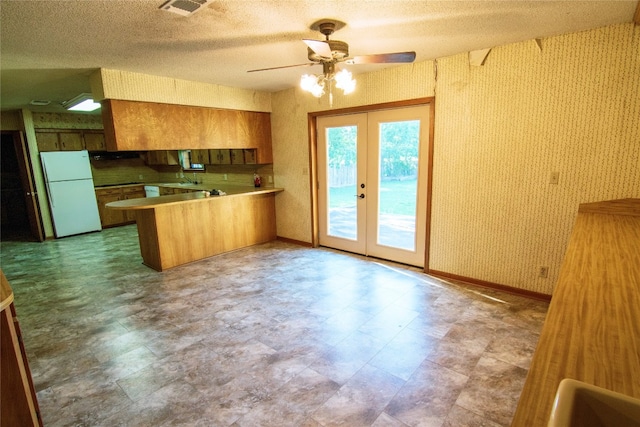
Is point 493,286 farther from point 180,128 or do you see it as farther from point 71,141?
point 71,141

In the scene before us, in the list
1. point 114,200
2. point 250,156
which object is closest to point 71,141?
point 114,200

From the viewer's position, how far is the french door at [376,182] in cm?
398

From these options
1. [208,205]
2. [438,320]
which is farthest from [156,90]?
[438,320]

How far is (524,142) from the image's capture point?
10.2 feet

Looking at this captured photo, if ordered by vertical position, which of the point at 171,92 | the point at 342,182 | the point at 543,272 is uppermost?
the point at 171,92

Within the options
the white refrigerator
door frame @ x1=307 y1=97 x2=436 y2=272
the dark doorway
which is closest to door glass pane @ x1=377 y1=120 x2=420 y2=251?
door frame @ x1=307 y1=97 x2=436 y2=272

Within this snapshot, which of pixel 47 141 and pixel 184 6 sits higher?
pixel 184 6

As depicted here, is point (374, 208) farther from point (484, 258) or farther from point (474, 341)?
point (474, 341)

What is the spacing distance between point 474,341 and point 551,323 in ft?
5.72

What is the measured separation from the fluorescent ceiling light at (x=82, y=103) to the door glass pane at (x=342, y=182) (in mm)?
3474

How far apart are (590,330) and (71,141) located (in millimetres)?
8481

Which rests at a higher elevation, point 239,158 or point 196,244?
point 239,158

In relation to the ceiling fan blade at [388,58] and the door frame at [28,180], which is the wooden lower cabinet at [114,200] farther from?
the ceiling fan blade at [388,58]

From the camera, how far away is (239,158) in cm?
567
